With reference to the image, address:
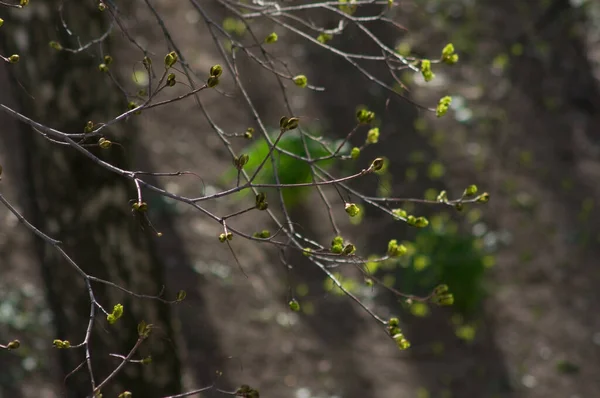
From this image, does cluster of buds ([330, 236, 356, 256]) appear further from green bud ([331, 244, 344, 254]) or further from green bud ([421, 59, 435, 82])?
green bud ([421, 59, 435, 82])

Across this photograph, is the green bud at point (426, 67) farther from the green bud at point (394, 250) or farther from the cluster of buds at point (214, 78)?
the cluster of buds at point (214, 78)

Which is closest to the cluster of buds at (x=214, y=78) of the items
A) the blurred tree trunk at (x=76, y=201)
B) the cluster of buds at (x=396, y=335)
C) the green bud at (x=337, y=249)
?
the green bud at (x=337, y=249)

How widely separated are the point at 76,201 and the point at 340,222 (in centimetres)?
260

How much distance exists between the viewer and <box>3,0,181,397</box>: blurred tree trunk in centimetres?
334

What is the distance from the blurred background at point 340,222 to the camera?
11.2ft

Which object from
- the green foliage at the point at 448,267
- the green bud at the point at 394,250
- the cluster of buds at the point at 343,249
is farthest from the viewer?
the green foliage at the point at 448,267

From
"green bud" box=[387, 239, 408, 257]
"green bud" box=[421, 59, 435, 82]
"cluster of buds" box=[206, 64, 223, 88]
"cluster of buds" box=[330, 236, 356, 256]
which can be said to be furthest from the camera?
"green bud" box=[421, 59, 435, 82]

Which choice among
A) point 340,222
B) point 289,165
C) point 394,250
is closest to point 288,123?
point 394,250

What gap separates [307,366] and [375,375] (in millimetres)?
434

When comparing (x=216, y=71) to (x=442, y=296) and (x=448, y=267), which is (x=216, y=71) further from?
(x=448, y=267)

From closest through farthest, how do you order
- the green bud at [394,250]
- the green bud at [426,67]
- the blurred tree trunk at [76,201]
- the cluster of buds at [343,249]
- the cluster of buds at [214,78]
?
the cluster of buds at [214,78]
the cluster of buds at [343,249]
the green bud at [394,250]
the green bud at [426,67]
the blurred tree trunk at [76,201]

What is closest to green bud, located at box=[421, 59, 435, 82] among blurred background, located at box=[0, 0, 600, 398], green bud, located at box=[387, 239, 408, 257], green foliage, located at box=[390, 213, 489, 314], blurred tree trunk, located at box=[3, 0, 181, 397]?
green bud, located at box=[387, 239, 408, 257]

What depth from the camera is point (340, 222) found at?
18.4ft

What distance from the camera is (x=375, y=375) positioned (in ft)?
15.7
